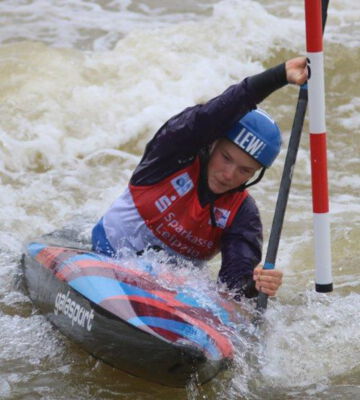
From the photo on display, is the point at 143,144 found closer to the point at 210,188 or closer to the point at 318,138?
the point at 210,188

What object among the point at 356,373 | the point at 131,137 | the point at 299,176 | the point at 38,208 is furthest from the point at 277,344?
the point at 131,137

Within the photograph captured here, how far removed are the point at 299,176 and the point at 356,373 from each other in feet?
11.1

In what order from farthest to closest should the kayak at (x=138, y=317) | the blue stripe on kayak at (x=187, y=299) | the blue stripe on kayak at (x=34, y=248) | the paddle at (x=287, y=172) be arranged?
the blue stripe on kayak at (x=34, y=248), the paddle at (x=287, y=172), the blue stripe on kayak at (x=187, y=299), the kayak at (x=138, y=317)

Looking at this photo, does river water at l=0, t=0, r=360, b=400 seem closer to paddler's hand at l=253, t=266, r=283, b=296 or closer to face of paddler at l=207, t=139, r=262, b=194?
paddler's hand at l=253, t=266, r=283, b=296

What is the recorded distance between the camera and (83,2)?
11523mm

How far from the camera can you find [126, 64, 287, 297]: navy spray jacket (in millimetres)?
3926

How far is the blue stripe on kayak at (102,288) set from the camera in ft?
12.4

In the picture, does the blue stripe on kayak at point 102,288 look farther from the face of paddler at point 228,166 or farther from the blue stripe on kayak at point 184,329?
the face of paddler at point 228,166

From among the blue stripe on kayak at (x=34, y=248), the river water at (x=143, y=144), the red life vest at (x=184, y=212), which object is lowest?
the river water at (x=143, y=144)

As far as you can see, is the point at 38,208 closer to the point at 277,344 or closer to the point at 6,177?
the point at 6,177

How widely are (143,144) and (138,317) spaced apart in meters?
4.19

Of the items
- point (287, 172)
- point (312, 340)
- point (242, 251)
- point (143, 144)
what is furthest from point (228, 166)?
point (143, 144)

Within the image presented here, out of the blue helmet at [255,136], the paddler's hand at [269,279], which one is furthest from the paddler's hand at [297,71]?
the paddler's hand at [269,279]

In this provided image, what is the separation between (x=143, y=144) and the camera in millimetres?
7695
